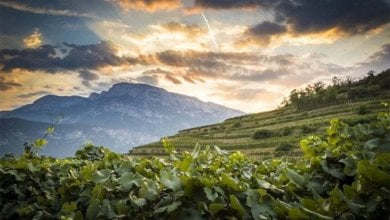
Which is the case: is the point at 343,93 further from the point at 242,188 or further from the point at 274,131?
the point at 242,188

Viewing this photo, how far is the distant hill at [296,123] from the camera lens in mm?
72137

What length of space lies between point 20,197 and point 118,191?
2.65 metres

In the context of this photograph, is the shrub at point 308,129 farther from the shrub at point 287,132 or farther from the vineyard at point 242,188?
the vineyard at point 242,188

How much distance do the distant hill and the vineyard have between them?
58344mm

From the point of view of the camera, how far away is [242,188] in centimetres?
305

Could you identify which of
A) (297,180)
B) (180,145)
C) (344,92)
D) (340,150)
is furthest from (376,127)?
(344,92)

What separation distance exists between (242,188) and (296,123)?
90.9 m

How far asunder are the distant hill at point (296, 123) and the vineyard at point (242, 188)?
58344 mm

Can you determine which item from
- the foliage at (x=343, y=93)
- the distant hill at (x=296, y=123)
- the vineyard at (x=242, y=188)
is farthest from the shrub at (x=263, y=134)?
the vineyard at (x=242, y=188)

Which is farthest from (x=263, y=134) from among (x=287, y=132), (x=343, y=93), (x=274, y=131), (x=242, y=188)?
(x=242, y=188)

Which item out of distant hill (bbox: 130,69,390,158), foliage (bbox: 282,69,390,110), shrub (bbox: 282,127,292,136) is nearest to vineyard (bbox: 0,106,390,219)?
distant hill (bbox: 130,69,390,158)

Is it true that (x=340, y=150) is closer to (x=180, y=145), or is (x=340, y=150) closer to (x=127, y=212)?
(x=127, y=212)

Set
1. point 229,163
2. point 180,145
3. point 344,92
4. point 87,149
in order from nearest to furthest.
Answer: point 229,163 < point 87,149 < point 180,145 < point 344,92

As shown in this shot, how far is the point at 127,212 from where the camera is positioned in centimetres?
316
